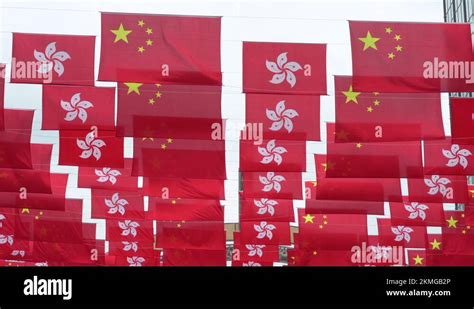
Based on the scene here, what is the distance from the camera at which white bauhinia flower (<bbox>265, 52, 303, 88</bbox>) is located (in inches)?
491

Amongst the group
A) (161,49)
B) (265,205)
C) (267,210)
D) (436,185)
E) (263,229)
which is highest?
(161,49)

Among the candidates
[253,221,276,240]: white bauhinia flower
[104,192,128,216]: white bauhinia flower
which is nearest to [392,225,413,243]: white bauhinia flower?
[253,221,276,240]: white bauhinia flower

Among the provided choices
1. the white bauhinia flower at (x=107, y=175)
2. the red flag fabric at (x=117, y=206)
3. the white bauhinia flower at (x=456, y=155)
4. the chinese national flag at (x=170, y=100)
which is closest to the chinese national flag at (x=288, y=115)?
the chinese national flag at (x=170, y=100)

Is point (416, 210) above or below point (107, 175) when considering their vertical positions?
below

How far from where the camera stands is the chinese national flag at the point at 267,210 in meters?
19.8

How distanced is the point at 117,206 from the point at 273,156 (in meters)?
6.39

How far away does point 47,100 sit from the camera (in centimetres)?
1332

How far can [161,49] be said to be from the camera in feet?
40.6

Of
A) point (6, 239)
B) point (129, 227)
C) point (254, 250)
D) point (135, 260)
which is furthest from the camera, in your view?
point (135, 260)

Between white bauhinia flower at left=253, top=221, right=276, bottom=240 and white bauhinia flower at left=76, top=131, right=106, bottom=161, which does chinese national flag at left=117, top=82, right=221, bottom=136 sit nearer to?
white bauhinia flower at left=76, top=131, right=106, bottom=161

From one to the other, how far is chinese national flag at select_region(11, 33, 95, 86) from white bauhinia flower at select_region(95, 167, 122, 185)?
5.90 metres

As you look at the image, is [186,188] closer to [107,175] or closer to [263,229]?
[107,175]

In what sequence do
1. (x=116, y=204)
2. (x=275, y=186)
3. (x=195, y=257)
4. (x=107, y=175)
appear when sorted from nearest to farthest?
1. (x=275, y=186)
2. (x=107, y=175)
3. (x=116, y=204)
4. (x=195, y=257)

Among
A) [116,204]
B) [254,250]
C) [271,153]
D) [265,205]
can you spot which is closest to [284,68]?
[271,153]
